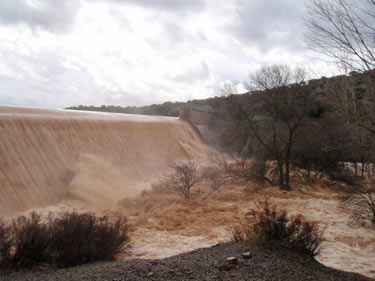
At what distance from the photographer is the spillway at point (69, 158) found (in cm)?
1161

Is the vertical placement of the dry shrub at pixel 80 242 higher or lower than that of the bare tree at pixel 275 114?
lower

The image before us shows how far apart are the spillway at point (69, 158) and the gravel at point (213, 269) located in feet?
21.7

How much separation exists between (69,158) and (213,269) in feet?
37.0

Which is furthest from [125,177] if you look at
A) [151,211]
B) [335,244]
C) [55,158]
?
[335,244]

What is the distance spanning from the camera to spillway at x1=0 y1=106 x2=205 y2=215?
11.6 metres

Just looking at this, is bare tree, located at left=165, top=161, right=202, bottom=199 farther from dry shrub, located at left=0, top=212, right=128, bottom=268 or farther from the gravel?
the gravel

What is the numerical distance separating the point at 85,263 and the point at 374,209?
27.5ft

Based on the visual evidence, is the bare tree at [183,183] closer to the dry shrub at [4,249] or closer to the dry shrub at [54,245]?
the dry shrub at [54,245]

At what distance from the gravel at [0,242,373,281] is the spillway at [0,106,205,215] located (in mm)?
6600

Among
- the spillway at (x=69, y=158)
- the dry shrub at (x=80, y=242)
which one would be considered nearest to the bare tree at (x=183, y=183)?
the spillway at (x=69, y=158)

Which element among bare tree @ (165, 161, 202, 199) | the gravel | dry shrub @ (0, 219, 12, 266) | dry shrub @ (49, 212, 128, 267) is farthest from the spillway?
the gravel

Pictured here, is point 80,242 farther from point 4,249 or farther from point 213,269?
point 213,269

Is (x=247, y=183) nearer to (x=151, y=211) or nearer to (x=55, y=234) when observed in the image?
(x=151, y=211)

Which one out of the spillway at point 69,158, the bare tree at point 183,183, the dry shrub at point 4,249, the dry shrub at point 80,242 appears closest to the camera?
the dry shrub at point 4,249
